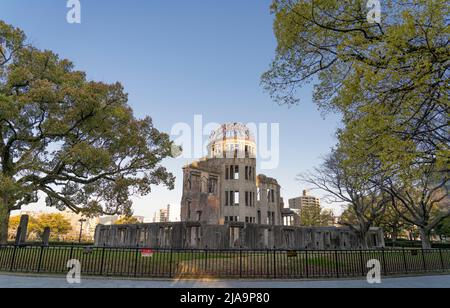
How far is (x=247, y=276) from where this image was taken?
1133 centimetres

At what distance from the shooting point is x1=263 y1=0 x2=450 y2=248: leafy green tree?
7.57 m

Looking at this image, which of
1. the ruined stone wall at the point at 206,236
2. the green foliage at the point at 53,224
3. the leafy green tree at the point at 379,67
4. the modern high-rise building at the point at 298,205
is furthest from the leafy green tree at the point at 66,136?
the green foliage at the point at 53,224

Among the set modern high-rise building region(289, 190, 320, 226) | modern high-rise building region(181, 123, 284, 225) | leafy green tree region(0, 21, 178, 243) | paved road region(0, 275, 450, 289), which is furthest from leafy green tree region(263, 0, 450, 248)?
modern high-rise building region(289, 190, 320, 226)

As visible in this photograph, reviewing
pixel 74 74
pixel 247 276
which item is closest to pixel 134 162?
pixel 74 74

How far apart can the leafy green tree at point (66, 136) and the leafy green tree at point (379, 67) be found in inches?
516

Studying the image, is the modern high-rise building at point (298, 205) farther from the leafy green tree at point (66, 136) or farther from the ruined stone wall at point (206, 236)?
the leafy green tree at point (66, 136)

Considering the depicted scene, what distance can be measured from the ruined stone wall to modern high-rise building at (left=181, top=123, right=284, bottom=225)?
11.2 m

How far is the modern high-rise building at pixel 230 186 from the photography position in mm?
39750

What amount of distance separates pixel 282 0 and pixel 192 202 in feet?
107

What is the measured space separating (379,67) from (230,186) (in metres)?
35.3

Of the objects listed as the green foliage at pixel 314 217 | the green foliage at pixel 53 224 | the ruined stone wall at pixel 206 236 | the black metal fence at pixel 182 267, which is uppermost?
the green foliage at pixel 314 217

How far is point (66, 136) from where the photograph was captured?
2020cm
